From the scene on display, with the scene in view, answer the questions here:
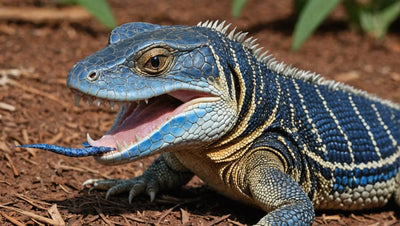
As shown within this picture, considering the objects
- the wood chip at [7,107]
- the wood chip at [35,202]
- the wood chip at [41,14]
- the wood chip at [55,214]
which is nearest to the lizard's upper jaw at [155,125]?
the wood chip at [55,214]

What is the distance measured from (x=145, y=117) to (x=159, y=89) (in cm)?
35

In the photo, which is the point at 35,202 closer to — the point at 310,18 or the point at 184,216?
the point at 184,216

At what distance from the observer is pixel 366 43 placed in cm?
1147

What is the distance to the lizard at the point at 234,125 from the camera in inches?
168

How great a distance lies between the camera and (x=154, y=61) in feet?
14.3

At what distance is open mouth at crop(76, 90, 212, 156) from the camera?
429cm

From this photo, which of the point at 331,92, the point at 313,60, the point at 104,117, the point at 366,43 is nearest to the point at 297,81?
the point at 331,92

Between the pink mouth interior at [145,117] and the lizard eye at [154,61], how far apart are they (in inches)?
10.2

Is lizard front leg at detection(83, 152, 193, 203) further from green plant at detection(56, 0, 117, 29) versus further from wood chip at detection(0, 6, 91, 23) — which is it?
wood chip at detection(0, 6, 91, 23)

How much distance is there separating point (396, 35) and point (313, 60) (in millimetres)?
2590

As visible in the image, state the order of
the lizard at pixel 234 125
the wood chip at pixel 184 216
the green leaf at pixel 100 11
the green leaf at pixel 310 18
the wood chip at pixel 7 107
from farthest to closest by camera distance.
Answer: the green leaf at pixel 100 11
the green leaf at pixel 310 18
the wood chip at pixel 7 107
the wood chip at pixel 184 216
the lizard at pixel 234 125

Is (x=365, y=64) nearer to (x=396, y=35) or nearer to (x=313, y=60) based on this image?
(x=313, y=60)

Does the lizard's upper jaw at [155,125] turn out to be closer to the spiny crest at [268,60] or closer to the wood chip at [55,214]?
the wood chip at [55,214]

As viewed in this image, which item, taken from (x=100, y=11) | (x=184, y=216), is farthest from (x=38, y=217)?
(x=100, y=11)
